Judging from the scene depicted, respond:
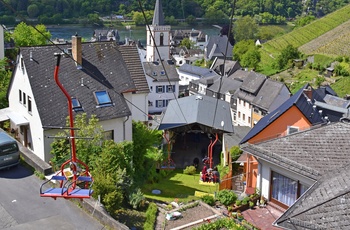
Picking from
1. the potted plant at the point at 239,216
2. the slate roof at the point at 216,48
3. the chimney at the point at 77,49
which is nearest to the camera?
the potted plant at the point at 239,216

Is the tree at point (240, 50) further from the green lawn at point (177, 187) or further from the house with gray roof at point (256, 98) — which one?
the green lawn at point (177, 187)

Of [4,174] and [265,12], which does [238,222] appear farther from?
[265,12]

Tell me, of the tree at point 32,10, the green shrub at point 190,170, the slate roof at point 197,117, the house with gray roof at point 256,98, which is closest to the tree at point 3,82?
the slate roof at point 197,117

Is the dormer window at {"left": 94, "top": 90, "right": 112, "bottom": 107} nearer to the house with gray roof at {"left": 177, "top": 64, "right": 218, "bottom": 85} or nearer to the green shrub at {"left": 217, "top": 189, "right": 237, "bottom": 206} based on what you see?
the green shrub at {"left": 217, "top": 189, "right": 237, "bottom": 206}

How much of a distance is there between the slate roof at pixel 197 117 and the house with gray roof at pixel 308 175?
15432 mm

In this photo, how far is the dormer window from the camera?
1820 cm

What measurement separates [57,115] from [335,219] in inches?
475

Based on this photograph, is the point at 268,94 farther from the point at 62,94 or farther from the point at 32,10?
the point at 32,10

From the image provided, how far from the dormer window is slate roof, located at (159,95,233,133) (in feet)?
27.2

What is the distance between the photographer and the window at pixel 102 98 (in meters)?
18.2

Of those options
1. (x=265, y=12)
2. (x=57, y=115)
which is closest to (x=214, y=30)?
(x=265, y=12)

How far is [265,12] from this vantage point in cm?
13100

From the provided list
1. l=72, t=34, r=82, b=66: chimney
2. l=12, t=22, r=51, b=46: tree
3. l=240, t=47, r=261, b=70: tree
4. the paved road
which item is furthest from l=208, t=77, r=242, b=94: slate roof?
the paved road

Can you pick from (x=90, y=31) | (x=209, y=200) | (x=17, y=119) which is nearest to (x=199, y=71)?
(x=17, y=119)
